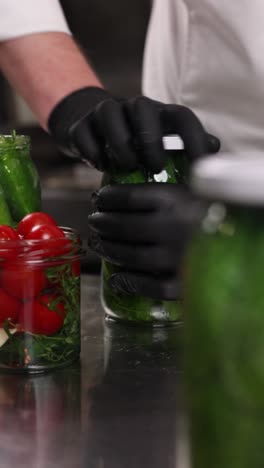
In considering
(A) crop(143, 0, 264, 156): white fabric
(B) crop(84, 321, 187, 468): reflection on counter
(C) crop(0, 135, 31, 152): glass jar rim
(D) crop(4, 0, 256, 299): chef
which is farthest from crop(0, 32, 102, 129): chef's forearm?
(B) crop(84, 321, 187, 468): reflection on counter

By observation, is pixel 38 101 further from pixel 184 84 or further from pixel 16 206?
pixel 16 206

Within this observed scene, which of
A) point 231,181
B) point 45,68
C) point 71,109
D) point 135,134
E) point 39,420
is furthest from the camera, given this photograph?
point 45,68

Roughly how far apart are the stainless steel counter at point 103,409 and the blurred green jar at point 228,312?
165mm

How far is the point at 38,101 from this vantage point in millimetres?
1155

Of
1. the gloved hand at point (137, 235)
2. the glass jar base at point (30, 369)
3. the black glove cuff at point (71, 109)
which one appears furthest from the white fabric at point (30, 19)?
the glass jar base at point (30, 369)

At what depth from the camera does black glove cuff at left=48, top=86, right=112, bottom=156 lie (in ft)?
3.30

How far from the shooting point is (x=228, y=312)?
0.29 meters

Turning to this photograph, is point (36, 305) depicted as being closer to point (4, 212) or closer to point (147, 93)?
point (4, 212)

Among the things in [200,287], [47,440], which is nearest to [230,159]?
[200,287]

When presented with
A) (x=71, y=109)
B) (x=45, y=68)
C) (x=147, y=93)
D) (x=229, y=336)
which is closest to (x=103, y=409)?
(x=229, y=336)

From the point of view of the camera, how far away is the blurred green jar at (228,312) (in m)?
0.29

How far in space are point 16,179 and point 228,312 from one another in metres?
0.54

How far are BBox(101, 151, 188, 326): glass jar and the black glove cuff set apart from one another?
199mm

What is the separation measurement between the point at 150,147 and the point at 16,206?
15cm
